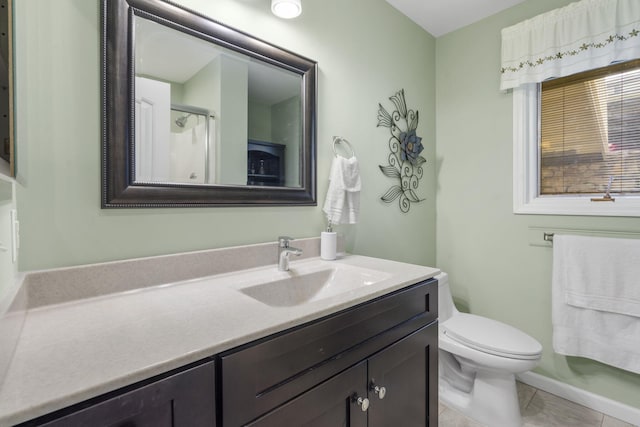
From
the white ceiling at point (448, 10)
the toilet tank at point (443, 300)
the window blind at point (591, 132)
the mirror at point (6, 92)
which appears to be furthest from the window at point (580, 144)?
the mirror at point (6, 92)

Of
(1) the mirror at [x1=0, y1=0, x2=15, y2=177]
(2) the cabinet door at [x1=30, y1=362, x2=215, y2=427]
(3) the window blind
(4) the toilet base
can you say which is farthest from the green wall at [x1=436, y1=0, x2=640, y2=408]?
(1) the mirror at [x1=0, y1=0, x2=15, y2=177]

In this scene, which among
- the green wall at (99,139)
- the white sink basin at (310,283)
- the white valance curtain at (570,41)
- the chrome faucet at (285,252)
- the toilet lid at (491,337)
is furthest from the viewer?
the white valance curtain at (570,41)

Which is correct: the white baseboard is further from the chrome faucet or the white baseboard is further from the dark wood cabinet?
the chrome faucet

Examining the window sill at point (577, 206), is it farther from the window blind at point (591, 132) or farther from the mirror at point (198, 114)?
the mirror at point (198, 114)

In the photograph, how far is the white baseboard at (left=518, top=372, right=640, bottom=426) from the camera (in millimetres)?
1596

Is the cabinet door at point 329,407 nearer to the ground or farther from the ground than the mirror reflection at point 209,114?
nearer to the ground

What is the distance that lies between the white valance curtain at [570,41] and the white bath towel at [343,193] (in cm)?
126

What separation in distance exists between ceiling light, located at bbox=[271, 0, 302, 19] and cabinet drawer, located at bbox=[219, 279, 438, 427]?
120 cm

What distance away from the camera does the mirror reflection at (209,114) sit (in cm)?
99

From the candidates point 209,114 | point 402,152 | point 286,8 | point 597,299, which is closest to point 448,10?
point 402,152

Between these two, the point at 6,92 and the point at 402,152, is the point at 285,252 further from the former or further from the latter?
the point at 402,152

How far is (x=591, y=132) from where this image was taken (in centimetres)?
175

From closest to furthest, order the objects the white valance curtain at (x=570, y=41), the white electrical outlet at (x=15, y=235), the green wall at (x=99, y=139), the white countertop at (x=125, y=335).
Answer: the white countertop at (x=125, y=335) → the white electrical outlet at (x=15, y=235) → the green wall at (x=99, y=139) → the white valance curtain at (x=570, y=41)

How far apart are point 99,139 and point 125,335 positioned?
0.61 meters
